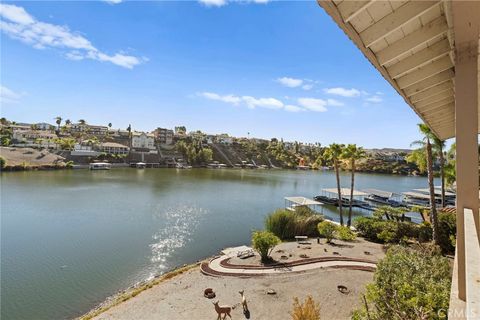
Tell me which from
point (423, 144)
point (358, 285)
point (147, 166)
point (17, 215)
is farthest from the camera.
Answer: point (147, 166)

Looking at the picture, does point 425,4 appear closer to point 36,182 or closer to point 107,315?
point 107,315

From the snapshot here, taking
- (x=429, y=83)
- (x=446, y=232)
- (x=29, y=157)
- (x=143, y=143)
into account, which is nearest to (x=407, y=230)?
(x=446, y=232)

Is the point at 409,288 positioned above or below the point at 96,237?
above

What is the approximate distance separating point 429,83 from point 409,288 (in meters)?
4.31

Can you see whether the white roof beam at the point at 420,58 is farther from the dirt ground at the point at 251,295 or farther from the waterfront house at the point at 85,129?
the waterfront house at the point at 85,129

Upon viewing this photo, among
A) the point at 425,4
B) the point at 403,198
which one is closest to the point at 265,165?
the point at 403,198

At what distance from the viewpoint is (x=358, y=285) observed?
13258 mm

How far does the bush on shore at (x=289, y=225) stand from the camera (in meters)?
24.4

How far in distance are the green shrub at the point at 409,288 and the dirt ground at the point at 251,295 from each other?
430cm

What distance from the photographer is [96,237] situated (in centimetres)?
2494

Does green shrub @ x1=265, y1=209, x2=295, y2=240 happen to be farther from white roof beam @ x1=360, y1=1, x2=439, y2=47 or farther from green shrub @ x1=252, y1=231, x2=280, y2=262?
white roof beam @ x1=360, y1=1, x2=439, y2=47

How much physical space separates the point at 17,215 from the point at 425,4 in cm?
3927

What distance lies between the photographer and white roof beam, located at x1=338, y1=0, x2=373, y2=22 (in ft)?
9.20

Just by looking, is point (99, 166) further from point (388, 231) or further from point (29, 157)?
point (388, 231)
